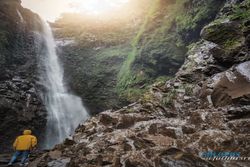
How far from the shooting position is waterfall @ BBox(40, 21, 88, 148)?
18.5 m

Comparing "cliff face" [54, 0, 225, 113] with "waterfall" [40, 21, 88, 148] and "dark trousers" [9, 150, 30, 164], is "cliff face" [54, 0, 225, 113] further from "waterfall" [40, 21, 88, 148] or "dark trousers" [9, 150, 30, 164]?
"dark trousers" [9, 150, 30, 164]

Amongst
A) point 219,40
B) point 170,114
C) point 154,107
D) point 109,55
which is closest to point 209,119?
point 170,114

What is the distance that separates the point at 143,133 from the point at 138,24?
23.8m

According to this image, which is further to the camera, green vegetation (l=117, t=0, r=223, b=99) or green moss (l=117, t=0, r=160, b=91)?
green moss (l=117, t=0, r=160, b=91)

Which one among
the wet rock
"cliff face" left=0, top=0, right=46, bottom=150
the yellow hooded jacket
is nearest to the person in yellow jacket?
the yellow hooded jacket

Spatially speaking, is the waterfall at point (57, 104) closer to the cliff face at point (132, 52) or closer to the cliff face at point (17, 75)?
the cliff face at point (17, 75)

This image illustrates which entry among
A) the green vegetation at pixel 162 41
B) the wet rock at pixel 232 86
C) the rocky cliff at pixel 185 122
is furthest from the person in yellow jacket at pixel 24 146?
the green vegetation at pixel 162 41

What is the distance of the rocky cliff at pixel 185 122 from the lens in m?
6.31

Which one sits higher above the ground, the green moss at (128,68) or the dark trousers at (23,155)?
the green moss at (128,68)

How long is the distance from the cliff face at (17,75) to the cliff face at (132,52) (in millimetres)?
3800

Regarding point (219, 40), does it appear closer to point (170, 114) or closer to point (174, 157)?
point (170, 114)

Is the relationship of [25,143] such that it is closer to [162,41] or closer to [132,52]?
[162,41]

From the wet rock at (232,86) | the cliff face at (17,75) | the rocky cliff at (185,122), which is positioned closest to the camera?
the rocky cliff at (185,122)

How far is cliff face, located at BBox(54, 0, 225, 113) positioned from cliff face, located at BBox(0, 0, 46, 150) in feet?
12.5
